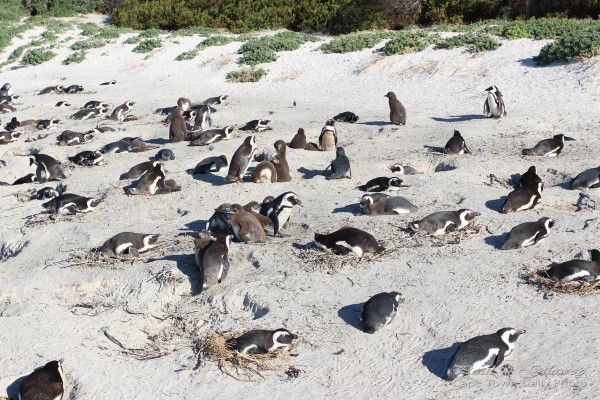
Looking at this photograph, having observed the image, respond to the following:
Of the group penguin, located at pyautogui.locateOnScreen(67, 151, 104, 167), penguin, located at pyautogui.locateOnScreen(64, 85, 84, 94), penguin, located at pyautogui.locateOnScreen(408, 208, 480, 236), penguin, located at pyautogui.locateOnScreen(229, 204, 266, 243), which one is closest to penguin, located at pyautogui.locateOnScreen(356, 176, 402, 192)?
penguin, located at pyautogui.locateOnScreen(408, 208, 480, 236)

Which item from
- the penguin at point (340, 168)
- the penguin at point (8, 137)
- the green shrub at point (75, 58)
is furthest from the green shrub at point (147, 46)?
the penguin at point (340, 168)

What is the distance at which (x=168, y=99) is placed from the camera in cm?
1958

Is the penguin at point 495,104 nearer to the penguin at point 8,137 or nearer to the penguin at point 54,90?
the penguin at point 8,137

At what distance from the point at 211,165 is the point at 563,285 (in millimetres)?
6069

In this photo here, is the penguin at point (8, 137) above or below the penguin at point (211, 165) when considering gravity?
below

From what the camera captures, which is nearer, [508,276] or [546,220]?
[508,276]

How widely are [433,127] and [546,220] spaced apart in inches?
254

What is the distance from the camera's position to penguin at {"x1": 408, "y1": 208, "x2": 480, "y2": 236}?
26.7ft

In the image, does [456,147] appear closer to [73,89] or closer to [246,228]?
[246,228]

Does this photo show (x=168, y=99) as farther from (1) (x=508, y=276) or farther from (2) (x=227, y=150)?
(1) (x=508, y=276)

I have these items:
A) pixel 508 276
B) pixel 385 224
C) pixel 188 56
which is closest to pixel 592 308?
pixel 508 276

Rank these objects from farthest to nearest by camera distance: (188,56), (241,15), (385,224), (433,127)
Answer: (241,15)
(188,56)
(433,127)
(385,224)

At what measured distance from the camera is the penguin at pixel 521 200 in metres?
8.89

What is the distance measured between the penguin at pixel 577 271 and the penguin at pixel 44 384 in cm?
441
